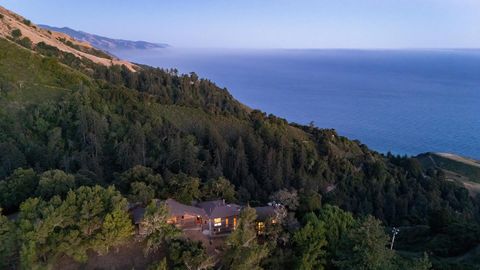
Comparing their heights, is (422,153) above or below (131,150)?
below

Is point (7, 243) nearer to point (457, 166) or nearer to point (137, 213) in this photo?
point (137, 213)

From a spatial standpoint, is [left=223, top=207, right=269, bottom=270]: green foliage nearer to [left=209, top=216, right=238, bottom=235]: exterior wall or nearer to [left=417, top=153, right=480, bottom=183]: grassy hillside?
[left=209, top=216, right=238, bottom=235]: exterior wall

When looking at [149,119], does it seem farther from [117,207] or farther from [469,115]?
[469,115]

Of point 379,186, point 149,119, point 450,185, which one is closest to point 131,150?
point 149,119

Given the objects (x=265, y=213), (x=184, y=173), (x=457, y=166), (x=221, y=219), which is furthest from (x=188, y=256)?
(x=457, y=166)

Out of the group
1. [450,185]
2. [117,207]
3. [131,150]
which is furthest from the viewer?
[450,185]

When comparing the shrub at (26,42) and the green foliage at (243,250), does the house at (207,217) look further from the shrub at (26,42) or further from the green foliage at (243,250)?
the shrub at (26,42)

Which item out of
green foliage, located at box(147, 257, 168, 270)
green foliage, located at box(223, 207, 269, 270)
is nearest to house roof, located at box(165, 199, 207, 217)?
green foliage, located at box(223, 207, 269, 270)
